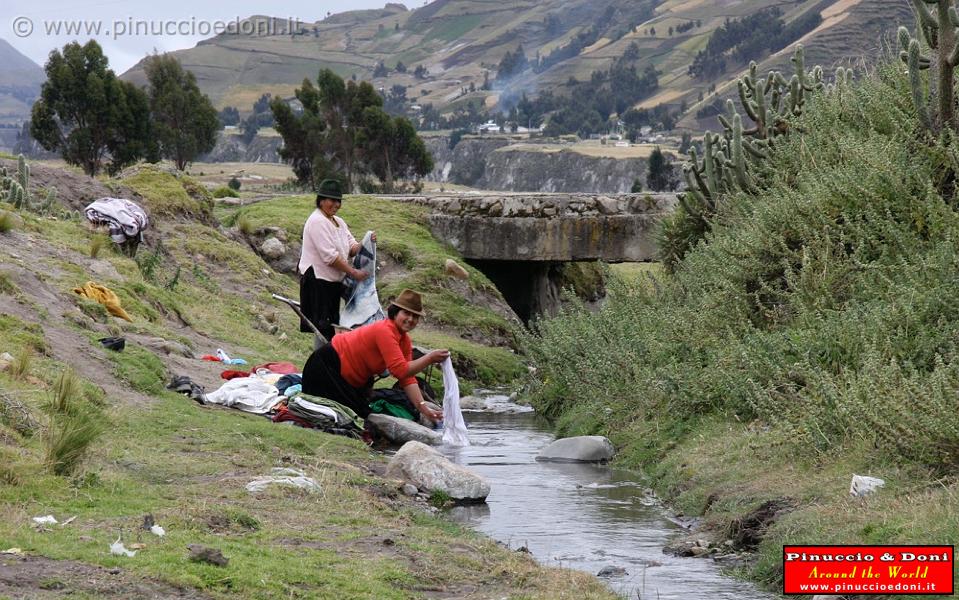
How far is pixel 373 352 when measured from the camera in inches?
487

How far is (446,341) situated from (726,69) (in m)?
171

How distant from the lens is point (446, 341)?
21938mm

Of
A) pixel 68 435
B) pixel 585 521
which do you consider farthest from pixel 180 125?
pixel 68 435

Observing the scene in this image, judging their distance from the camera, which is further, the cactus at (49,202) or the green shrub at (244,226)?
the green shrub at (244,226)

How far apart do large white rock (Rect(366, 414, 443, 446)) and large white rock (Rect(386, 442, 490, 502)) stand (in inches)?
69.2

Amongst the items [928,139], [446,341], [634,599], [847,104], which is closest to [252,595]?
[634,599]

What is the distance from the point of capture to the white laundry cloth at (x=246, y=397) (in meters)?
12.8

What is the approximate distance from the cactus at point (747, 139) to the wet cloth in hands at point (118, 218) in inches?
323

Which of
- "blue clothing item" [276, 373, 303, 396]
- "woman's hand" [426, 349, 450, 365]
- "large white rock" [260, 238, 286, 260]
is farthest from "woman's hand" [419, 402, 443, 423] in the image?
"large white rock" [260, 238, 286, 260]

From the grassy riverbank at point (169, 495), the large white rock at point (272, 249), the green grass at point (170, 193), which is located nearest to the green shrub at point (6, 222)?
the grassy riverbank at point (169, 495)

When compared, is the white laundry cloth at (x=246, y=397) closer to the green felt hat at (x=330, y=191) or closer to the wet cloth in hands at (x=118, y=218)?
the green felt hat at (x=330, y=191)

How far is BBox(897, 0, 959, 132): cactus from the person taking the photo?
13.7 metres

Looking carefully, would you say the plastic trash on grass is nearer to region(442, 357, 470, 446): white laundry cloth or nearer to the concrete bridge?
region(442, 357, 470, 446): white laundry cloth

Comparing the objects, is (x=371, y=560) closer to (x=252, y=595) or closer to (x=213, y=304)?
(x=252, y=595)
